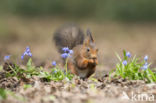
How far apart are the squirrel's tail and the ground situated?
2.32ft

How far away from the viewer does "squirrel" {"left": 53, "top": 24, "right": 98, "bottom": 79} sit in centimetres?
544

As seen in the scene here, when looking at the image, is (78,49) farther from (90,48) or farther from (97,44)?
(97,44)

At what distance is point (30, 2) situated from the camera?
17.7 meters

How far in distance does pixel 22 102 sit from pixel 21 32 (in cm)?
1145

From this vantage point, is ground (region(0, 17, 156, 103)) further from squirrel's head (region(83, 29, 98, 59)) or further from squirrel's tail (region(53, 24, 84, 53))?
squirrel's tail (region(53, 24, 84, 53))

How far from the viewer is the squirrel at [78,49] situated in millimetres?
5441

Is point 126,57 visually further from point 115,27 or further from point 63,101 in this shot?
point 115,27

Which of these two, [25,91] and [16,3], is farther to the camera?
[16,3]

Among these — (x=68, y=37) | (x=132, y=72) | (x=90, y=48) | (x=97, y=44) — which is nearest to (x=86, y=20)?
(x=97, y=44)

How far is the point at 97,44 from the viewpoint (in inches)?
536

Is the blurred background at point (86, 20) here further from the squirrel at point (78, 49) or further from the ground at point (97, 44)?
the squirrel at point (78, 49)

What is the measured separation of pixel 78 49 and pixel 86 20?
40.4 ft

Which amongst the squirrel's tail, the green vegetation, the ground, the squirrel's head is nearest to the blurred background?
the ground

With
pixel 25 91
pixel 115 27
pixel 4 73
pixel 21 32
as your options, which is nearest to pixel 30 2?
pixel 21 32
